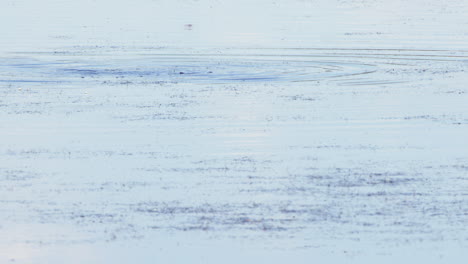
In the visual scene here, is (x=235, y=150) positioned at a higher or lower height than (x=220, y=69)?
lower

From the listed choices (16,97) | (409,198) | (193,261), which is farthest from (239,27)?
(193,261)

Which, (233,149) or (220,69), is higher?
(220,69)

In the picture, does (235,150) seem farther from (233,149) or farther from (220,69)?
(220,69)

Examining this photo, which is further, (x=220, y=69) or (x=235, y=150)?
(x=220, y=69)

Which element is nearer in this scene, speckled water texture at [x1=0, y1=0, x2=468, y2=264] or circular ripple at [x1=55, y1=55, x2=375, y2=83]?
speckled water texture at [x1=0, y1=0, x2=468, y2=264]

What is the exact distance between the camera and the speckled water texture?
36.0 ft

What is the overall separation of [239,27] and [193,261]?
2341cm

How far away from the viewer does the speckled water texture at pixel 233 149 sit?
11.0 meters

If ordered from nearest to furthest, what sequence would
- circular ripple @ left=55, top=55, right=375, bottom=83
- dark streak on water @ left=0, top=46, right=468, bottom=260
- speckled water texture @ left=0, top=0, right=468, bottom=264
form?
speckled water texture @ left=0, top=0, right=468, bottom=264
dark streak on water @ left=0, top=46, right=468, bottom=260
circular ripple @ left=55, top=55, right=375, bottom=83

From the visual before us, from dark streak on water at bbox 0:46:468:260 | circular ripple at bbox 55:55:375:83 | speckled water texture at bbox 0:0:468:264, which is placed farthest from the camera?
circular ripple at bbox 55:55:375:83

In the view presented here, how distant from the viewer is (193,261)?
1038cm

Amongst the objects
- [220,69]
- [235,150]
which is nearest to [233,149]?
[235,150]

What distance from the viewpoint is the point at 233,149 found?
1513cm

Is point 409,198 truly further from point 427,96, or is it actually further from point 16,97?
point 16,97
